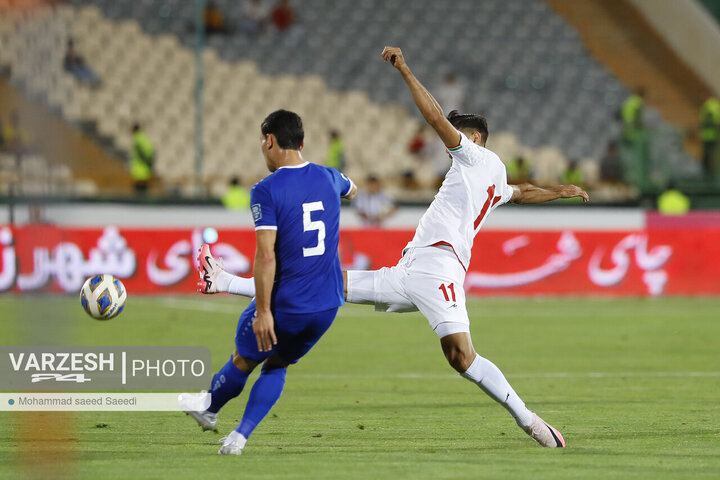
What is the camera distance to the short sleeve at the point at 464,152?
805 cm

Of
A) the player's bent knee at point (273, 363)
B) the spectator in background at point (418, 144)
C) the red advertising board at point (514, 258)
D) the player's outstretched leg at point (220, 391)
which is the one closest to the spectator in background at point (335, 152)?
the spectator in background at point (418, 144)

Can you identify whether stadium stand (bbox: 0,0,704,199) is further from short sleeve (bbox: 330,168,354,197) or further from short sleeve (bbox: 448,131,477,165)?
short sleeve (bbox: 330,168,354,197)

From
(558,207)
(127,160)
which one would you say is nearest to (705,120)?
(558,207)

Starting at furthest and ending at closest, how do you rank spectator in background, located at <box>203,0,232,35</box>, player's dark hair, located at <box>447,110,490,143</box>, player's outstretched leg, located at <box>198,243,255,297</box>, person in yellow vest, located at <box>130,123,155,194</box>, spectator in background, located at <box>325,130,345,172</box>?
1. spectator in background, located at <box>203,0,232,35</box>
2. spectator in background, located at <box>325,130,345,172</box>
3. person in yellow vest, located at <box>130,123,155,194</box>
4. player's dark hair, located at <box>447,110,490,143</box>
5. player's outstretched leg, located at <box>198,243,255,297</box>

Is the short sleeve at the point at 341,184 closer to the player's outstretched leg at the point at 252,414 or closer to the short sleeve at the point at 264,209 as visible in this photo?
the short sleeve at the point at 264,209

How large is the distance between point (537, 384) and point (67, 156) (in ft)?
24.4

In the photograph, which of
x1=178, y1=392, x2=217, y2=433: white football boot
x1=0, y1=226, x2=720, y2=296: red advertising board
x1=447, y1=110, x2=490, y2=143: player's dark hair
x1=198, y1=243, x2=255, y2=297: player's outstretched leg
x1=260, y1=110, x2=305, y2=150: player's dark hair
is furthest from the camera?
x1=0, y1=226, x2=720, y2=296: red advertising board

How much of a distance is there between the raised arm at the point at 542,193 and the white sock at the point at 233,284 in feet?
6.11

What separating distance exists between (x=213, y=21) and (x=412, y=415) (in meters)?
21.0

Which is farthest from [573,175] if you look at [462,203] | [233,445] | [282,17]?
[233,445]

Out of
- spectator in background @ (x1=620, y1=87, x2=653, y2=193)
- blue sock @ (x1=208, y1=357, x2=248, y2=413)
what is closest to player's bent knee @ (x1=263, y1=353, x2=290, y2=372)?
blue sock @ (x1=208, y1=357, x2=248, y2=413)

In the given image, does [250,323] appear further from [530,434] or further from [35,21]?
→ [35,21]

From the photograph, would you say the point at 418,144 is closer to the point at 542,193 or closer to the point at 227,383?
the point at 542,193

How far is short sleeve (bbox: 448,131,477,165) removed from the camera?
26.4 feet
